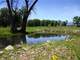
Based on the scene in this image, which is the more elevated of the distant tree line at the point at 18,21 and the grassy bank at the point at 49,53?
the grassy bank at the point at 49,53

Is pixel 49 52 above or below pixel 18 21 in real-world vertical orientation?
above

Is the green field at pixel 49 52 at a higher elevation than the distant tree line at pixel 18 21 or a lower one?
higher

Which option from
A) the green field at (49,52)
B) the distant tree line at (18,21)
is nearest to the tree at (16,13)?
the distant tree line at (18,21)

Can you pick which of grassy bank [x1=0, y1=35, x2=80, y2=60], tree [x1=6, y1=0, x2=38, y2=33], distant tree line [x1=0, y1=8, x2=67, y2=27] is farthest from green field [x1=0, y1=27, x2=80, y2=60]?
tree [x1=6, y1=0, x2=38, y2=33]

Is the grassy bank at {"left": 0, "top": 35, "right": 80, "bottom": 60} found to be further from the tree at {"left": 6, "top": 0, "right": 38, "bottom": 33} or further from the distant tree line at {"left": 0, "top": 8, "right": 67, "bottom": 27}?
the tree at {"left": 6, "top": 0, "right": 38, "bottom": 33}

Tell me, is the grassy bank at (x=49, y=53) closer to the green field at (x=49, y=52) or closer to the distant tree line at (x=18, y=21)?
the green field at (x=49, y=52)

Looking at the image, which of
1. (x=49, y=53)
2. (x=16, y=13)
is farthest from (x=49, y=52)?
(x=16, y=13)

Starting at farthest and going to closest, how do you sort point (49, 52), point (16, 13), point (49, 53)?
point (16, 13)
point (49, 52)
point (49, 53)

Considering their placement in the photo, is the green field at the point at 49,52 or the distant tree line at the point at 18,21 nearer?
the green field at the point at 49,52

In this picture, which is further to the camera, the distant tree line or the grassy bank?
the distant tree line

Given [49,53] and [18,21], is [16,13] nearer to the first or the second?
[18,21]

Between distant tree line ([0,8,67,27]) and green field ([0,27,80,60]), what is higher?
green field ([0,27,80,60])

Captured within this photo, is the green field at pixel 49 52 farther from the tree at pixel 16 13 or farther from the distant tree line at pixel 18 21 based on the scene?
the tree at pixel 16 13

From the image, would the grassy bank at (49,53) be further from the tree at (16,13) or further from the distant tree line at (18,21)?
the tree at (16,13)
